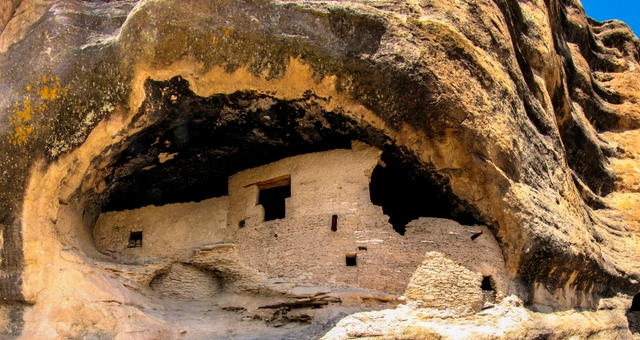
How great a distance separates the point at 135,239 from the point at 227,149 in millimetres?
2165

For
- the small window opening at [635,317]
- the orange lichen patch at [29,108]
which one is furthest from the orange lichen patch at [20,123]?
the small window opening at [635,317]

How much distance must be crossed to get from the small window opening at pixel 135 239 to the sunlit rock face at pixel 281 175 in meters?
0.03

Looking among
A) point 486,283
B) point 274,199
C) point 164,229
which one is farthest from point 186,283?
point 486,283

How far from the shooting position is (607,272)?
1012 cm

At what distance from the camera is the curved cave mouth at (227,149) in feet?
27.1

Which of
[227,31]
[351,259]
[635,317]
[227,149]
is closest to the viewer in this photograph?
[227,31]

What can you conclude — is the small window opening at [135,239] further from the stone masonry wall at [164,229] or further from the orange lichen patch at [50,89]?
the orange lichen patch at [50,89]

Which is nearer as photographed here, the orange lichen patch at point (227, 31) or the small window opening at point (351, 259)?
the orange lichen patch at point (227, 31)

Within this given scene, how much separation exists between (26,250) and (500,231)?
6.10 m

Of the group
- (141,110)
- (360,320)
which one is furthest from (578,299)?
(141,110)

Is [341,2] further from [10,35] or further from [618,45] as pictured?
[618,45]

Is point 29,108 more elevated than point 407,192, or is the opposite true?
point 29,108

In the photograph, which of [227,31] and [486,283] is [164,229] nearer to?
[227,31]

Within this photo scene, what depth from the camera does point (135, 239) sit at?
984 centimetres
